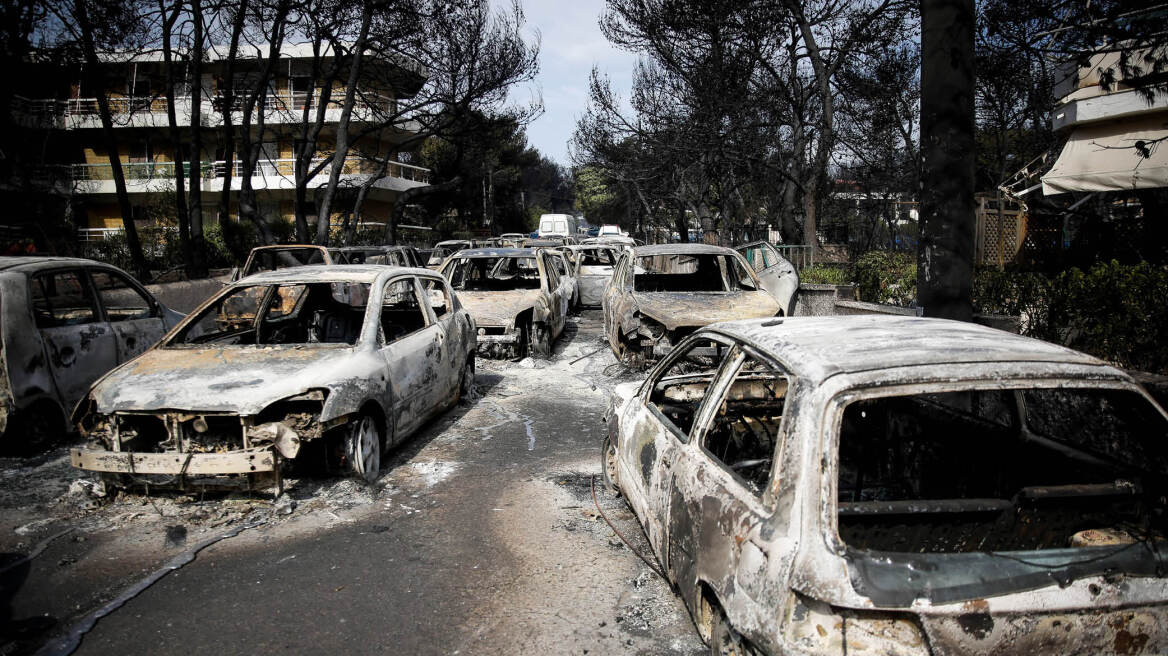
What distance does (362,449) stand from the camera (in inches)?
200

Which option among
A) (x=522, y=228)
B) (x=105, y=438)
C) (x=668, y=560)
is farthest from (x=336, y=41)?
(x=522, y=228)

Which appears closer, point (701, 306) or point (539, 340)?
point (701, 306)

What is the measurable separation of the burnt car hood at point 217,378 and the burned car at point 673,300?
4229 mm

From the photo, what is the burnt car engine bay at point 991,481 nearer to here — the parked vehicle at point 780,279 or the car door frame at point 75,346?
the parked vehicle at point 780,279

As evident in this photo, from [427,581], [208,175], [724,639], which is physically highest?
[208,175]

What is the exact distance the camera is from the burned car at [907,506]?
2.07m

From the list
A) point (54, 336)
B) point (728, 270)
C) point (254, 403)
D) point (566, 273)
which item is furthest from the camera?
point (566, 273)

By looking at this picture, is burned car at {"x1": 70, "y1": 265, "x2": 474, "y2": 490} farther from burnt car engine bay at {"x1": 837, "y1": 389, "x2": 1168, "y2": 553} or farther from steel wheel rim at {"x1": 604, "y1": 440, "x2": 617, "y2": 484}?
burnt car engine bay at {"x1": 837, "y1": 389, "x2": 1168, "y2": 553}

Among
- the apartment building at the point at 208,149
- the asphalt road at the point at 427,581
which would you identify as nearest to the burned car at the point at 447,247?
the apartment building at the point at 208,149

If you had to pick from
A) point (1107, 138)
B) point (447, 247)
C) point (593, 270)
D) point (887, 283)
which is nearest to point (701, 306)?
point (887, 283)

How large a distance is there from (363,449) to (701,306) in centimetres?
500

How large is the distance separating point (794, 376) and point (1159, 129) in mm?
13594

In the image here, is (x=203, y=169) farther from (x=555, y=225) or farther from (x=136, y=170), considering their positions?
(x=555, y=225)

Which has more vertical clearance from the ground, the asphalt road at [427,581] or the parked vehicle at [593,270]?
the parked vehicle at [593,270]
